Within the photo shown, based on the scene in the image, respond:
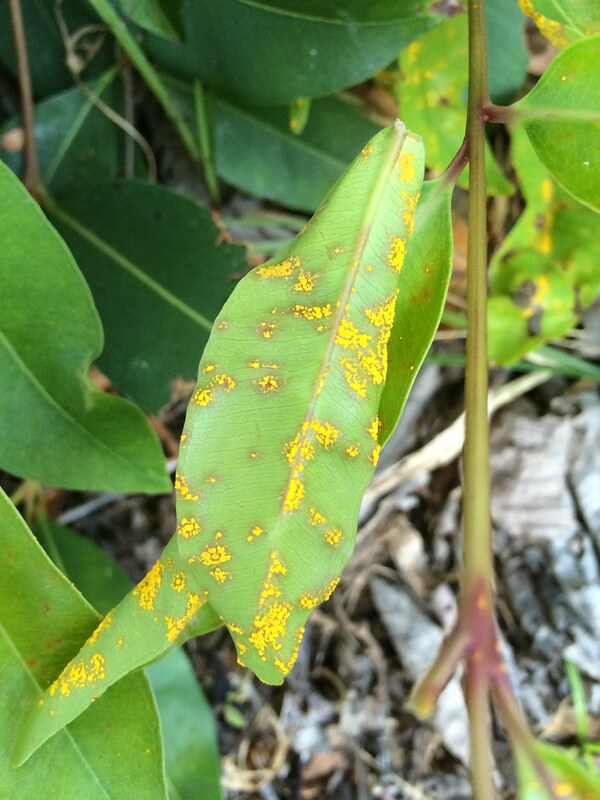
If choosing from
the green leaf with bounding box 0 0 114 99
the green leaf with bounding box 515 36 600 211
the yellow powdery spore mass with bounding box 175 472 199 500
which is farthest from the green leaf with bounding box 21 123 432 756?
the green leaf with bounding box 0 0 114 99

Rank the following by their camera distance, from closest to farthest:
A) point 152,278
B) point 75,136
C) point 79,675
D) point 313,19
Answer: point 79,675 < point 313,19 < point 152,278 < point 75,136

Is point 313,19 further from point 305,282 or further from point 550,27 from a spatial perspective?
point 305,282

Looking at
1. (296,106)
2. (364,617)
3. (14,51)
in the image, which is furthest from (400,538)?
(14,51)

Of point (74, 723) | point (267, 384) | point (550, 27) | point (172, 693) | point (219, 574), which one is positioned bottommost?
point (172, 693)

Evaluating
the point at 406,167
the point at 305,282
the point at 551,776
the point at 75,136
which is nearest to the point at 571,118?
the point at 406,167

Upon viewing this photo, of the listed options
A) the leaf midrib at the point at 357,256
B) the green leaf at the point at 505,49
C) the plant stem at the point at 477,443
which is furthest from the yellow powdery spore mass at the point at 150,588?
the green leaf at the point at 505,49

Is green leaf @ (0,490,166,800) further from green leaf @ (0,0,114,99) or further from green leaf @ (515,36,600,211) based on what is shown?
green leaf @ (0,0,114,99)

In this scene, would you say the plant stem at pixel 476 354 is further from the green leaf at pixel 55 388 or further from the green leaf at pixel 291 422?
the green leaf at pixel 55 388
